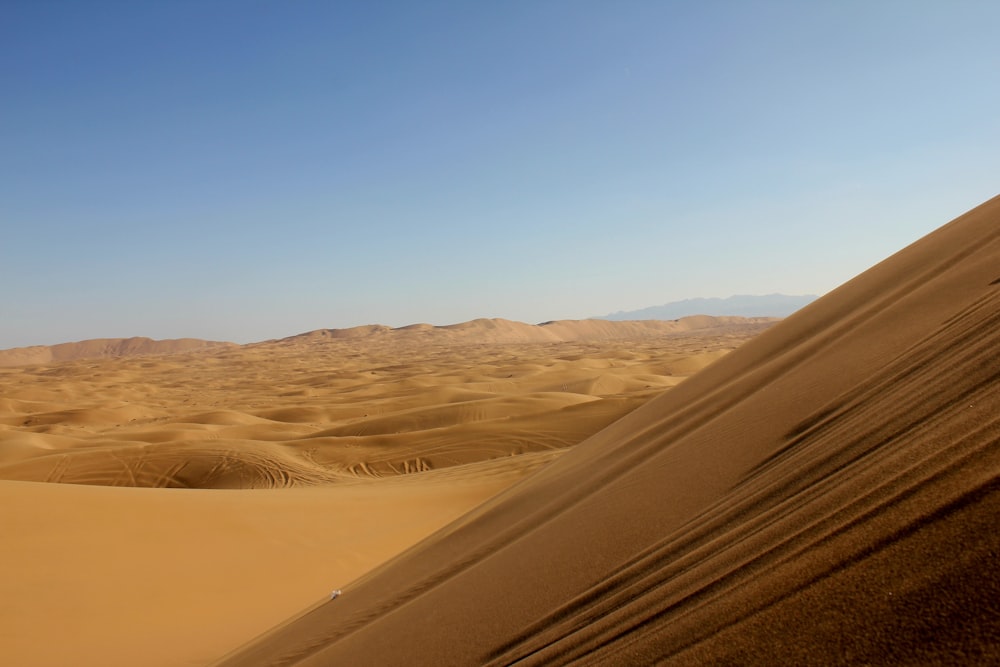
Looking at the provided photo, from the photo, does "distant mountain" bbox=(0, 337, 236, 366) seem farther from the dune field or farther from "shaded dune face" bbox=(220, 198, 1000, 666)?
"shaded dune face" bbox=(220, 198, 1000, 666)

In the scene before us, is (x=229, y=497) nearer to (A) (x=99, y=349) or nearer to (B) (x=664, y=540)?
(B) (x=664, y=540)

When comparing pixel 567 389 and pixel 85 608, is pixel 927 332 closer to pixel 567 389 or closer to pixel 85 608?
pixel 85 608

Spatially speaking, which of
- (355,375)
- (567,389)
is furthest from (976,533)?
(355,375)

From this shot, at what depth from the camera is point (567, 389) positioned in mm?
30312

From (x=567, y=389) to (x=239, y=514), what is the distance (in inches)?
865

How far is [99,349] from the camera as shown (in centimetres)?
15288

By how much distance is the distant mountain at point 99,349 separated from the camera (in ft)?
441

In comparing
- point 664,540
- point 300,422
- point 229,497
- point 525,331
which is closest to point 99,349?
point 525,331

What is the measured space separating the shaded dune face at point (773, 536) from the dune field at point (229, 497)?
7.02 feet

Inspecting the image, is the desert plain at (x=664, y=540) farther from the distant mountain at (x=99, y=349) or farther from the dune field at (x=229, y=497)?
the distant mountain at (x=99, y=349)

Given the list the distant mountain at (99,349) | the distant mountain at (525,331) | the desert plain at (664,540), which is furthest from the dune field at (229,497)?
the distant mountain at (99,349)

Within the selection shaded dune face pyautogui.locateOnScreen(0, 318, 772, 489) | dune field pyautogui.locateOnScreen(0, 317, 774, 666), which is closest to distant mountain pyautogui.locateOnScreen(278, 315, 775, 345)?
shaded dune face pyautogui.locateOnScreen(0, 318, 772, 489)

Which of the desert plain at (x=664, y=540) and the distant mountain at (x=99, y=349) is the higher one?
the distant mountain at (x=99, y=349)

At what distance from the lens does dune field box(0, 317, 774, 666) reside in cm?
611
